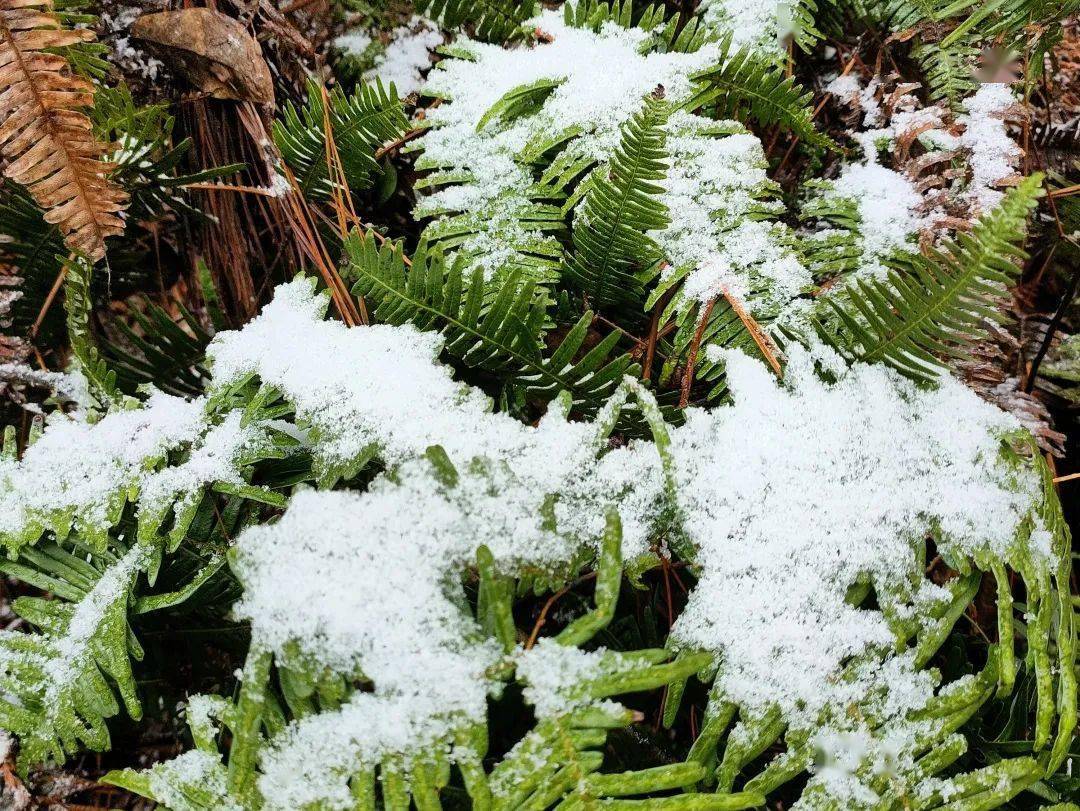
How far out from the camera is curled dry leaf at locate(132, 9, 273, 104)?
5.62 feet

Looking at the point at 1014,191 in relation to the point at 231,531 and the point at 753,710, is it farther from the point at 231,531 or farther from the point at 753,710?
the point at 231,531

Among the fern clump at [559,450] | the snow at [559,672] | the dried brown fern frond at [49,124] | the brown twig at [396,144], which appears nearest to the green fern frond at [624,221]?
the fern clump at [559,450]

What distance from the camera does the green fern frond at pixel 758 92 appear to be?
5.33 ft

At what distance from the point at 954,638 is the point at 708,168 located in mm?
1050

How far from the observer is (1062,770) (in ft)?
4.03

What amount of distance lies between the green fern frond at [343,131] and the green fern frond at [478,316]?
1.20 feet

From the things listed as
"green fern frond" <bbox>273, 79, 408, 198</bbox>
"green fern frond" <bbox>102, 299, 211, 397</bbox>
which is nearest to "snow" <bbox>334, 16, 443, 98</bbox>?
"green fern frond" <bbox>273, 79, 408, 198</bbox>

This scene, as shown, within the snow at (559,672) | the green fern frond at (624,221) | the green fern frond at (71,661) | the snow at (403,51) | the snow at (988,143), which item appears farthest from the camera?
the snow at (403,51)

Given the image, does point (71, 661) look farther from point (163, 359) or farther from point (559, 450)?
point (559, 450)

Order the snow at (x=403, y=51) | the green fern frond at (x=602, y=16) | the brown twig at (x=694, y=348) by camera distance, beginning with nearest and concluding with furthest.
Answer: the brown twig at (x=694, y=348) → the green fern frond at (x=602, y=16) → the snow at (x=403, y=51)

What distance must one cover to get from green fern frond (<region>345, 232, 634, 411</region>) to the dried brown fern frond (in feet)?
1.81

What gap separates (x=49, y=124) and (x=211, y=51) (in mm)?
470

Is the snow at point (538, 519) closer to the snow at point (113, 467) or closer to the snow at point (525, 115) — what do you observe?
the snow at point (113, 467)

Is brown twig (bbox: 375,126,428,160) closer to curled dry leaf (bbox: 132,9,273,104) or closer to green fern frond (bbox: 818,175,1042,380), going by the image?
curled dry leaf (bbox: 132,9,273,104)
